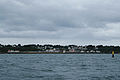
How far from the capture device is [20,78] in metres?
40.5

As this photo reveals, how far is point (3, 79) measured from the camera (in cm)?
3931

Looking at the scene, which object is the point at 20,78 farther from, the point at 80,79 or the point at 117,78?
the point at 117,78

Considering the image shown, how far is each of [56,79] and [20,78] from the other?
18.5 feet

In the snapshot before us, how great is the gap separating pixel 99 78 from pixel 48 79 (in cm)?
785

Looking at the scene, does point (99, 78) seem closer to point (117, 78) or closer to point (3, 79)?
point (117, 78)

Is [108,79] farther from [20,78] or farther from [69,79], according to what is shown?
[20,78]

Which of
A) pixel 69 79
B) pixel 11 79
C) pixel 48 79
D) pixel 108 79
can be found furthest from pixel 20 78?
pixel 108 79

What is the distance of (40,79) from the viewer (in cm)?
3931

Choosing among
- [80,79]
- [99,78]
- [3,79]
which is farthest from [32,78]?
[99,78]

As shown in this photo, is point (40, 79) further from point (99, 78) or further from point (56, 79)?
point (99, 78)

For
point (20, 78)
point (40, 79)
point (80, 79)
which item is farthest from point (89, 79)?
point (20, 78)

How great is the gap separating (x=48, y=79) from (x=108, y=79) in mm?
8952

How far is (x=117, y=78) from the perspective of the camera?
4056 cm

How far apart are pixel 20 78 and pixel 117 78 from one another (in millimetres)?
14734
